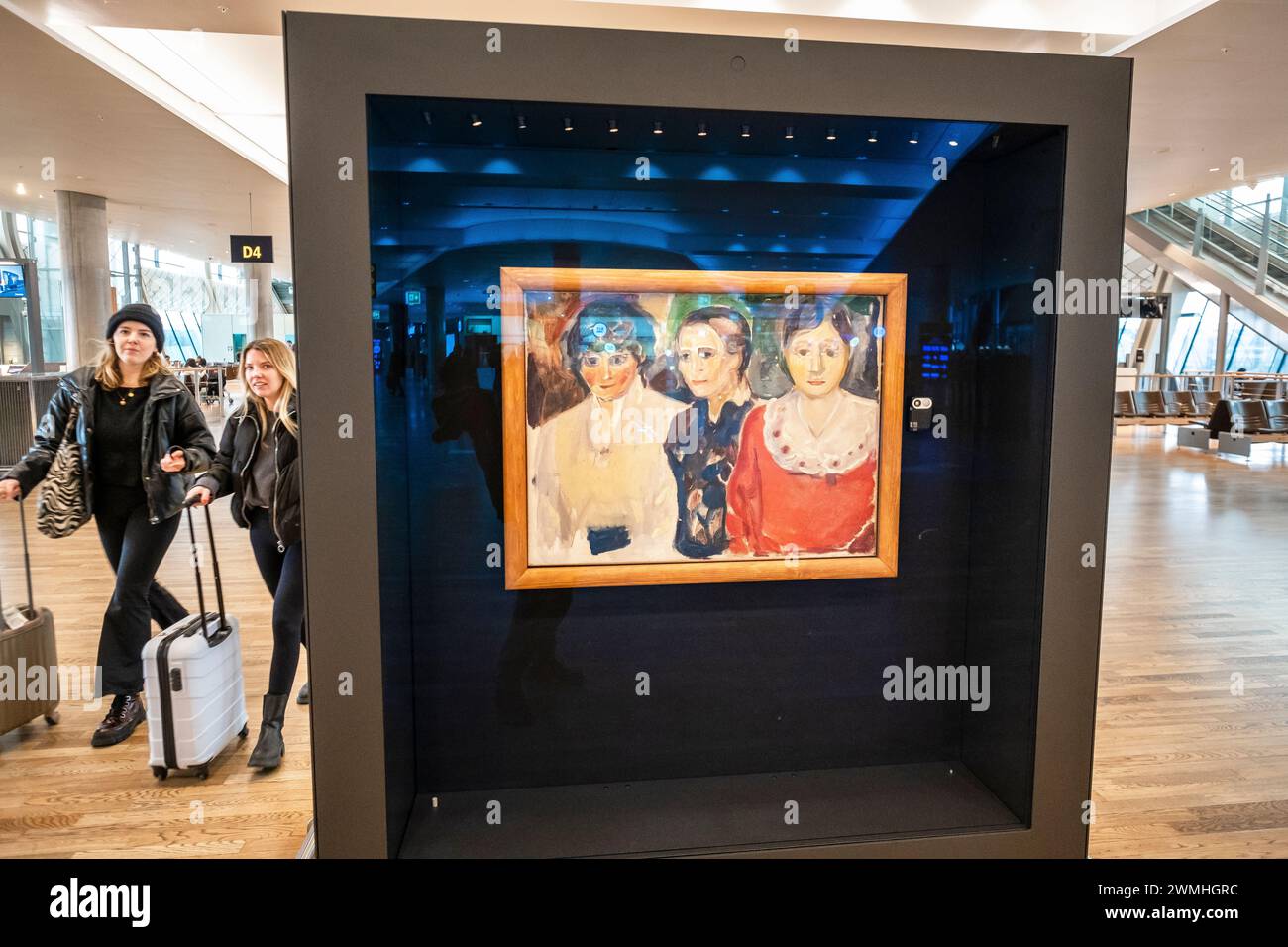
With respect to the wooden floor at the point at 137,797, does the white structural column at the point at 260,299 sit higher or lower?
higher

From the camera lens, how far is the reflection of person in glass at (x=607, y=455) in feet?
9.61

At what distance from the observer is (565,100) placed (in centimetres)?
241

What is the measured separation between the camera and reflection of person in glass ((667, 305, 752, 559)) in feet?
9.80

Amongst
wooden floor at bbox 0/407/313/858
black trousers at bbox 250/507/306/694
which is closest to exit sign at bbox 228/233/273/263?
wooden floor at bbox 0/407/313/858

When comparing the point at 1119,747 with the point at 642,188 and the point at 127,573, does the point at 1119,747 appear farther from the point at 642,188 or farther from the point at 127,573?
the point at 127,573

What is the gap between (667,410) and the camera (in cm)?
302

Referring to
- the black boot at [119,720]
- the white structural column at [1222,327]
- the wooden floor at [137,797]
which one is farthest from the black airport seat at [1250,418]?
the black boot at [119,720]

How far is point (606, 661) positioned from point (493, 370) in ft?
3.77

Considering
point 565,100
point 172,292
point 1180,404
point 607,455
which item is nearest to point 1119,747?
point 607,455

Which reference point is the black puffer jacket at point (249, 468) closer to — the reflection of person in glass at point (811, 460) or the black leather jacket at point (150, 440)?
the black leather jacket at point (150, 440)

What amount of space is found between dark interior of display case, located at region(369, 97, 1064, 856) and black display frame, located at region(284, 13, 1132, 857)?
0.08m

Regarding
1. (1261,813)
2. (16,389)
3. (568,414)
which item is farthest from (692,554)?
(16,389)

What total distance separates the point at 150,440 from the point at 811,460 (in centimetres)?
297

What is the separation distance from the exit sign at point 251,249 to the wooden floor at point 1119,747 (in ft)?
29.1
